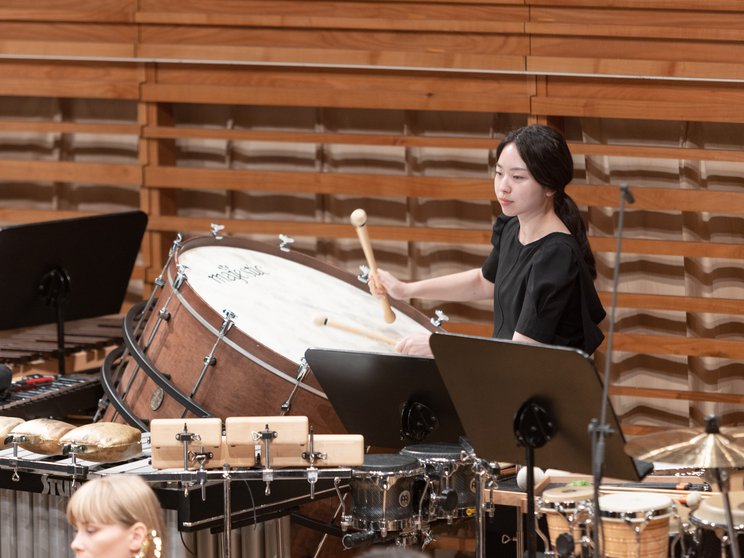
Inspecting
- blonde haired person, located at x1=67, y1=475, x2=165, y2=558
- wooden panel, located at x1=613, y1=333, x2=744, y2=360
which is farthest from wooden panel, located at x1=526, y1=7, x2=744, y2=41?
blonde haired person, located at x1=67, y1=475, x2=165, y2=558

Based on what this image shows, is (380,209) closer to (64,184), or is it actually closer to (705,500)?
(64,184)

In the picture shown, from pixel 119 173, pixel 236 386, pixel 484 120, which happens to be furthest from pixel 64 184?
pixel 236 386

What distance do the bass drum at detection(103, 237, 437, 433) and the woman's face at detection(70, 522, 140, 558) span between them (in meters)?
1.15

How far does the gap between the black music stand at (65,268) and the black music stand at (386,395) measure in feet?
4.95

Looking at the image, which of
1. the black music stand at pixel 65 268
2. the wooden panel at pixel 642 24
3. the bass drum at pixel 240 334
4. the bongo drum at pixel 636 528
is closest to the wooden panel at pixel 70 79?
the black music stand at pixel 65 268

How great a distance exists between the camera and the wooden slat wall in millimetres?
5062

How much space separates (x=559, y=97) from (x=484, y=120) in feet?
1.28

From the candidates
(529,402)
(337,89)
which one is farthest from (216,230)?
(529,402)

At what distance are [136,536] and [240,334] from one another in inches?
47.8

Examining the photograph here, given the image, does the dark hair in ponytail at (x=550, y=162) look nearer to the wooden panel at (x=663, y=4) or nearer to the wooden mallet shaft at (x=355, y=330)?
the wooden mallet shaft at (x=355, y=330)

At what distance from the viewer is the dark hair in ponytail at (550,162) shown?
11.9 feet

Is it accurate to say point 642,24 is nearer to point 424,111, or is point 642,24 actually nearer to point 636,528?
point 424,111

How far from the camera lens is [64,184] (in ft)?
20.0

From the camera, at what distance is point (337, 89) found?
5.48 metres
